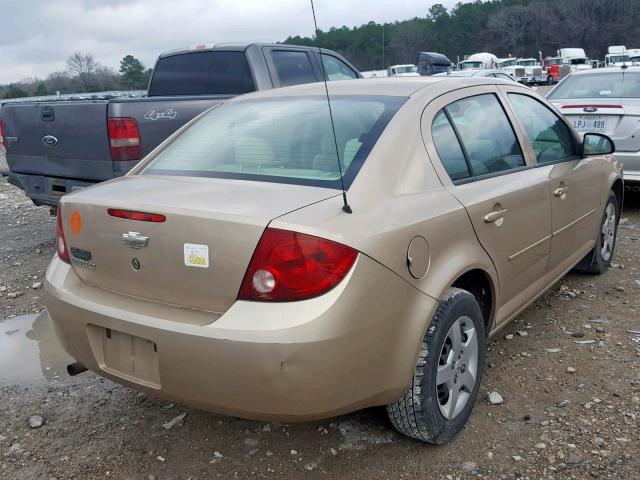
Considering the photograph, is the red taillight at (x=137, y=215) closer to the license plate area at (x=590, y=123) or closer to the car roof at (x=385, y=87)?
the car roof at (x=385, y=87)

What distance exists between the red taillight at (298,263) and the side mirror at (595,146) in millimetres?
2607

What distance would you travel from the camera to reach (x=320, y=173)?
2.53m

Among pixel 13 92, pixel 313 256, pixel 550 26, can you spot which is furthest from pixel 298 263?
pixel 550 26

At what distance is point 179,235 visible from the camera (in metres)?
2.23

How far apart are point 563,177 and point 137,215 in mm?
2560

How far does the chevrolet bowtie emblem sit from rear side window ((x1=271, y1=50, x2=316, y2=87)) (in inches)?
172

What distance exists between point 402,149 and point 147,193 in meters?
1.07

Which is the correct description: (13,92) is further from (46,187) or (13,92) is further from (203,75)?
(46,187)

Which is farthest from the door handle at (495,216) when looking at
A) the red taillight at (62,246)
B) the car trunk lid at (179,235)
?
the red taillight at (62,246)

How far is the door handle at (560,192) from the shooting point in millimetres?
3553

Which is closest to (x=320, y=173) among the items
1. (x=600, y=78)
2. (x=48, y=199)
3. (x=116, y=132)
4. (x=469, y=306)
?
(x=469, y=306)

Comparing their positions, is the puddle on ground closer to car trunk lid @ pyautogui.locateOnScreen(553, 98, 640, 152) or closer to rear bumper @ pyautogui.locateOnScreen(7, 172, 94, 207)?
rear bumper @ pyautogui.locateOnScreen(7, 172, 94, 207)

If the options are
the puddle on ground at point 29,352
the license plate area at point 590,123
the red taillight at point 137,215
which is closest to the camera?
the red taillight at point 137,215

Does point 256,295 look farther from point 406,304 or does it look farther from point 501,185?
point 501,185
